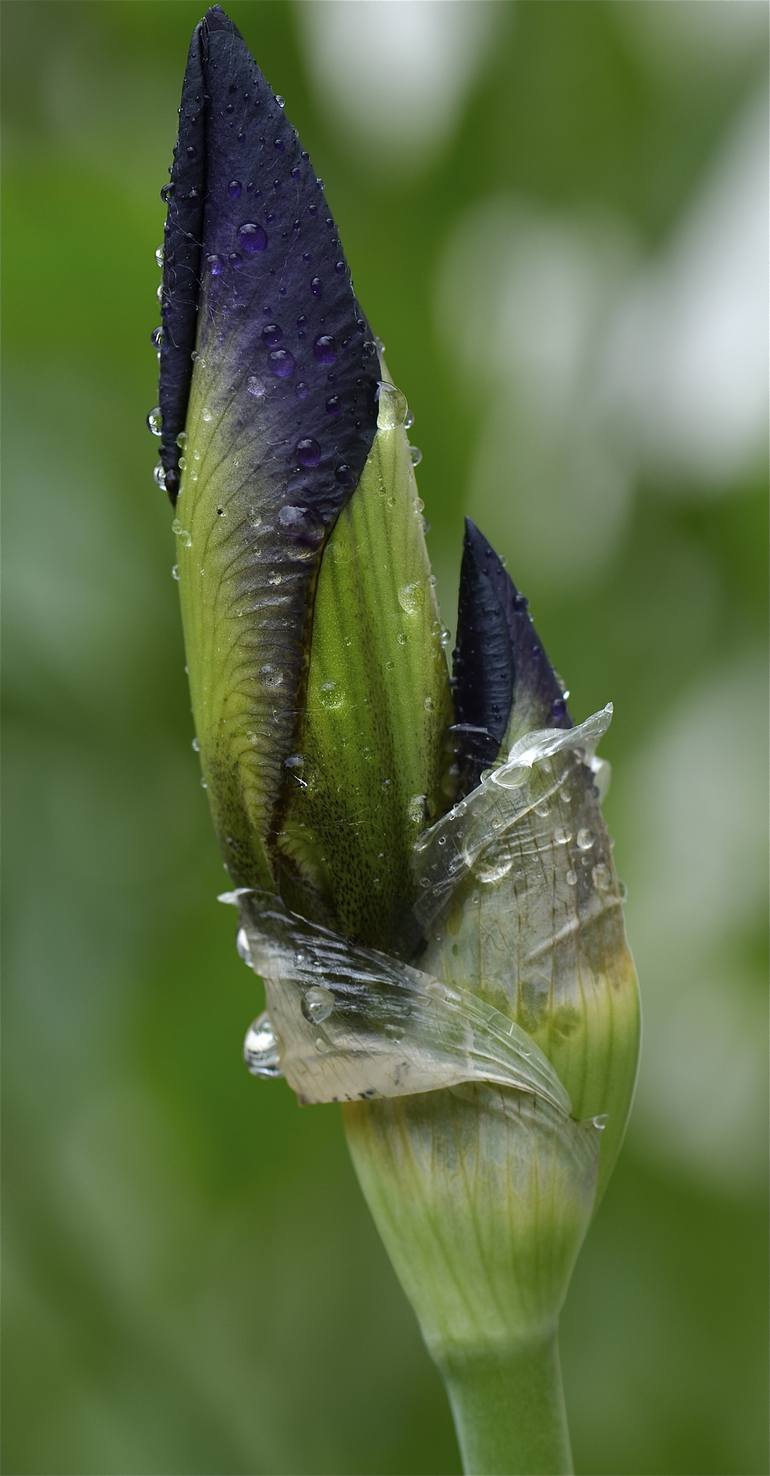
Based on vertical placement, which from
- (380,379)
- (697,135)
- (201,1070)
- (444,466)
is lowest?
(201,1070)

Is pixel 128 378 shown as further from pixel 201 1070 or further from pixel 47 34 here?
pixel 201 1070

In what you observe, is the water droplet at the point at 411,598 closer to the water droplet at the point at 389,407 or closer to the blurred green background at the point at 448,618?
the water droplet at the point at 389,407

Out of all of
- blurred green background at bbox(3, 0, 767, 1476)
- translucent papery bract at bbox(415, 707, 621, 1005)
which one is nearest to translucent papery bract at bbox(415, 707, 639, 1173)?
translucent papery bract at bbox(415, 707, 621, 1005)

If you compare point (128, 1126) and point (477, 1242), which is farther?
point (128, 1126)

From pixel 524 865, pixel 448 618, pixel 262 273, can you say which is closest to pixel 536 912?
pixel 524 865

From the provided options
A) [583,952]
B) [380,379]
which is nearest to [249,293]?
[380,379]

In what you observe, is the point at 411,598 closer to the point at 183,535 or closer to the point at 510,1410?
the point at 183,535

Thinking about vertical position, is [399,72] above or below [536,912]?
above
